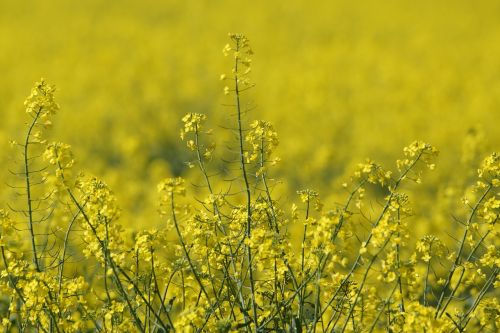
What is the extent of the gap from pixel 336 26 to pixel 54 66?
332 inches

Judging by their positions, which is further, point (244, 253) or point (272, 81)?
point (272, 81)

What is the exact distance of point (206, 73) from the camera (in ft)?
52.9

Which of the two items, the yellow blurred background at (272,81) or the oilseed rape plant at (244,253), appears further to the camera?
the yellow blurred background at (272,81)

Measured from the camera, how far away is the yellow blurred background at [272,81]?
11.1 m

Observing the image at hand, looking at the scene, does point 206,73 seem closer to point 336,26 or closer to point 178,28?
point 178,28

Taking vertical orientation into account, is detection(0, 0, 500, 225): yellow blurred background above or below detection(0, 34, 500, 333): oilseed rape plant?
above

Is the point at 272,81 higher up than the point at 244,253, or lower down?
higher up

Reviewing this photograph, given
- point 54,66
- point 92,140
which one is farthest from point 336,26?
point 92,140

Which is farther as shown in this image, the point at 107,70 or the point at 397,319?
the point at 107,70

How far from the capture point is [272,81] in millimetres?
14914

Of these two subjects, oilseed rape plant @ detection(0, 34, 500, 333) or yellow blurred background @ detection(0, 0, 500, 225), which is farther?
yellow blurred background @ detection(0, 0, 500, 225)

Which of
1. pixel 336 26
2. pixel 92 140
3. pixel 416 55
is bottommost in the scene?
pixel 92 140

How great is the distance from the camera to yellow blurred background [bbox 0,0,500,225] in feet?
36.5

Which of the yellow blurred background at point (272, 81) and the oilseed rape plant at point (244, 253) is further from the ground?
the yellow blurred background at point (272, 81)
